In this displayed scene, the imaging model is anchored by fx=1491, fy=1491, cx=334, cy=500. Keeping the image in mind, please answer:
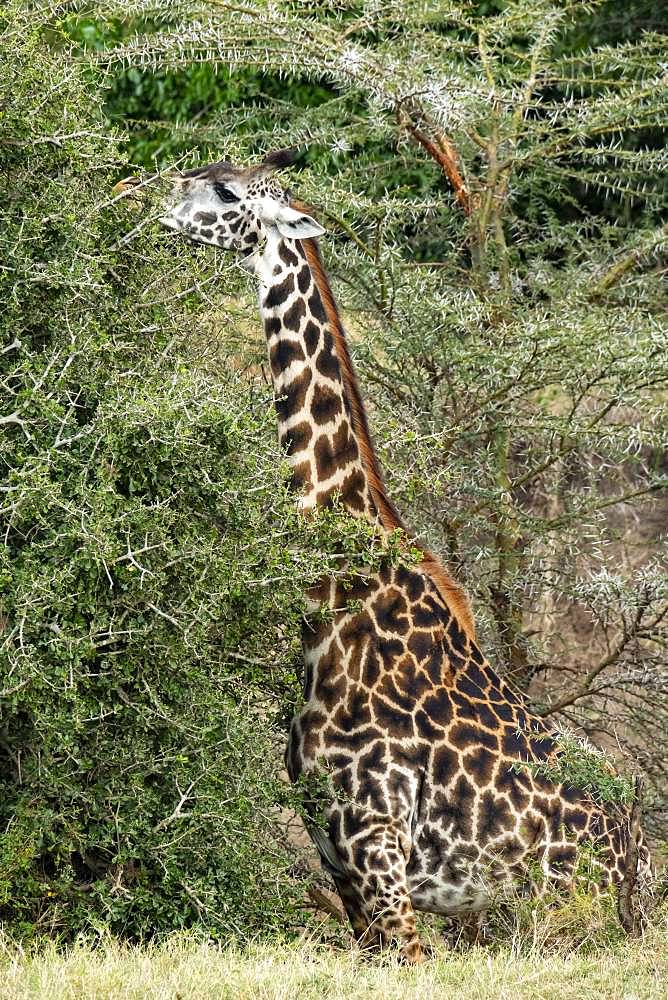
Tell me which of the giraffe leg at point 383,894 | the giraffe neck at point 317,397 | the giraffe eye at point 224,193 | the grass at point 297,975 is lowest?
the giraffe leg at point 383,894

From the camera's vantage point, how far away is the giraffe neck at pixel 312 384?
21.3 feet

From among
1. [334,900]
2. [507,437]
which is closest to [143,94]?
[507,437]

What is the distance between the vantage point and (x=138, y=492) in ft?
18.6

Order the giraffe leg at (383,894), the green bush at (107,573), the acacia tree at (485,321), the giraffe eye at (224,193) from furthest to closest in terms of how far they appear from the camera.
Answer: the acacia tree at (485,321), the giraffe eye at (224,193), the giraffe leg at (383,894), the green bush at (107,573)

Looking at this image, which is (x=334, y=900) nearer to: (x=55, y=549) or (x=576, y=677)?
(x=576, y=677)

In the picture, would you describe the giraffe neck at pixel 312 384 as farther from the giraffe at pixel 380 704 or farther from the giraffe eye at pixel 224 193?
the giraffe eye at pixel 224 193

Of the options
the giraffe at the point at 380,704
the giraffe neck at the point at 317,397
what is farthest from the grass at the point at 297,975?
the giraffe neck at the point at 317,397

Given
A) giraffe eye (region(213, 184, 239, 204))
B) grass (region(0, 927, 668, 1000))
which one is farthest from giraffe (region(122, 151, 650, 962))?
grass (region(0, 927, 668, 1000))

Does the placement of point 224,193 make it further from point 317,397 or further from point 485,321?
point 485,321

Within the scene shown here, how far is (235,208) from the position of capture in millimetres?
6648

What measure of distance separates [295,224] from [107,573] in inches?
85.6

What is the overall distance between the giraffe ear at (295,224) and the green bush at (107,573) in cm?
72

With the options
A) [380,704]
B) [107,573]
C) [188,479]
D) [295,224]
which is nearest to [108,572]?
[107,573]

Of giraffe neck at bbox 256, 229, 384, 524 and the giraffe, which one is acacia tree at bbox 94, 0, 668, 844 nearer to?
giraffe neck at bbox 256, 229, 384, 524
